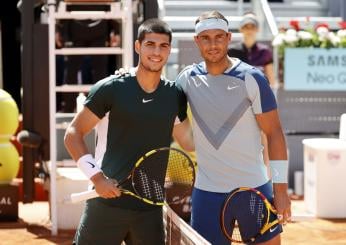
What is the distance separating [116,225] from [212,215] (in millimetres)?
532

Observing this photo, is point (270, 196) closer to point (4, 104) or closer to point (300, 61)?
point (4, 104)

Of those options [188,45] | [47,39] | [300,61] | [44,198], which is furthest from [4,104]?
[300,61]

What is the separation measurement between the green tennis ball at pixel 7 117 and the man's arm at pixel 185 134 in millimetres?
4891

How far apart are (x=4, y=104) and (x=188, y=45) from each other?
2.50 meters

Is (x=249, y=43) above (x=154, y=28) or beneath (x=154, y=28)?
beneath

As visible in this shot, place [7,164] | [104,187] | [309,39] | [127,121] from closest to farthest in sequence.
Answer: [104,187] < [127,121] < [7,164] < [309,39]

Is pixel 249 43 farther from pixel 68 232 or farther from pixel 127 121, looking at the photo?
pixel 127 121

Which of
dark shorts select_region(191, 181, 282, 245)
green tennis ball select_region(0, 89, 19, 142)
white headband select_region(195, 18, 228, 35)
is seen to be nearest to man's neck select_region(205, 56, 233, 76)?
white headband select_region(195, 18, 228, 35)

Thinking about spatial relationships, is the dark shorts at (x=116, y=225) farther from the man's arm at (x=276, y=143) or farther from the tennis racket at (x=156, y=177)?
the man's arm at (x=276, y=143)

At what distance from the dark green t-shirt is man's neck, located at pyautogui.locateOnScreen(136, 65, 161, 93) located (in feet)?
0.07

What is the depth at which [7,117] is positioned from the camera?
9.65 meters

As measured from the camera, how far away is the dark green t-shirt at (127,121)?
14.9 ft

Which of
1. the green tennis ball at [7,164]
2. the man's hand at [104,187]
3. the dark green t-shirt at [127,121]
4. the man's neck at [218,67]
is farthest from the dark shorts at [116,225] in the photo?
the green tennis ball at [7,164]

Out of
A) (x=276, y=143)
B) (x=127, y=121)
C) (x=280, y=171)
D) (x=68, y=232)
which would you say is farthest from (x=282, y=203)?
(x=68, y=232)
